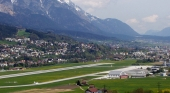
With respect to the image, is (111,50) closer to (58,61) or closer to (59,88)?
(58,61)

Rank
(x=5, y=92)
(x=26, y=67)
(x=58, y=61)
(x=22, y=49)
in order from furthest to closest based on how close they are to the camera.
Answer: (x=22, y=49) < (x=58, y=61) < (x=26, y=67) < (x=5, y=92)

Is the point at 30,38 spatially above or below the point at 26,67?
above

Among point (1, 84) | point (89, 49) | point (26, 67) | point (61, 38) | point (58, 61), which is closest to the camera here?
point (1, 84)

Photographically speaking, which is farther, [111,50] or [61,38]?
[61,38]

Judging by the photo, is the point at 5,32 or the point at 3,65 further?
the point at 5,32

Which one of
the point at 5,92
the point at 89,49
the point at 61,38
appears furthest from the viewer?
the point at 61,38

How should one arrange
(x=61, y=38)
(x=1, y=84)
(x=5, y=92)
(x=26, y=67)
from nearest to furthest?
1. (x=5, y=92)
2. (x=1, y=84)
3. (x=26, y=67)
4. (x=61, y=38)

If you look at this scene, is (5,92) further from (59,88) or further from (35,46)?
(35,46)

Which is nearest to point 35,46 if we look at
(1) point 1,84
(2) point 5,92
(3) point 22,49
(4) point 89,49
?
(3) point 22,49

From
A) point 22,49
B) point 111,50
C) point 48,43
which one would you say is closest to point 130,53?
point 111,50
